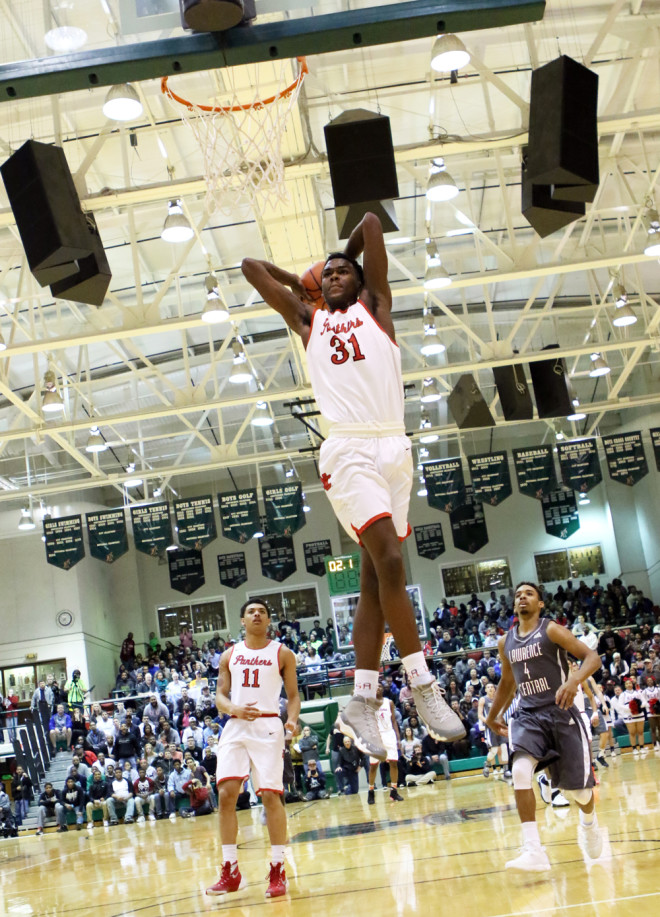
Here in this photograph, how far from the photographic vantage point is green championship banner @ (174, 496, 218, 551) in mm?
23062

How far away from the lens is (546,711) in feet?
21.1

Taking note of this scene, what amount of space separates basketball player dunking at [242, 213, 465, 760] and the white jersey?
3598 mm

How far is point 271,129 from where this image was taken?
20.7 ft

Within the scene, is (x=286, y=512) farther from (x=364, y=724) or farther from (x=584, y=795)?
(x=364, y=724)

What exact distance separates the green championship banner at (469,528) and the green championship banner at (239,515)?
7022 millimetres

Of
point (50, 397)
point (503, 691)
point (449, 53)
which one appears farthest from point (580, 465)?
point (503, 691)

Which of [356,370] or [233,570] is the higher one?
[233,570]

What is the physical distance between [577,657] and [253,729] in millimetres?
2218

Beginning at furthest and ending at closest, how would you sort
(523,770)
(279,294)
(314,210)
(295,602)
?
1. (295,602)
2. (314,210)
3. (523,770)
4. (279,294)

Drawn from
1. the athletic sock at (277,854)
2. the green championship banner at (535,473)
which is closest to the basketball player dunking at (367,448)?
the athletic sock at (277,854)

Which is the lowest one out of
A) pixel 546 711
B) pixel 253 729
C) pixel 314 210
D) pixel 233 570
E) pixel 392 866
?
pixel 392 866

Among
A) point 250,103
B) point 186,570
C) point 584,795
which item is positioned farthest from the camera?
point 186,570

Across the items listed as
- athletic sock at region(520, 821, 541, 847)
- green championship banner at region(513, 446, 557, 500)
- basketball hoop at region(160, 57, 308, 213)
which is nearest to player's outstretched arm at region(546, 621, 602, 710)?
athletic sock at region(520, 821, 541, 847)

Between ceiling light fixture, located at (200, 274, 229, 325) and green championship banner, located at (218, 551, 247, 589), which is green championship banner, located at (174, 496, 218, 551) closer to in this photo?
green championship banner, located at (218, 551, 247, 589)
